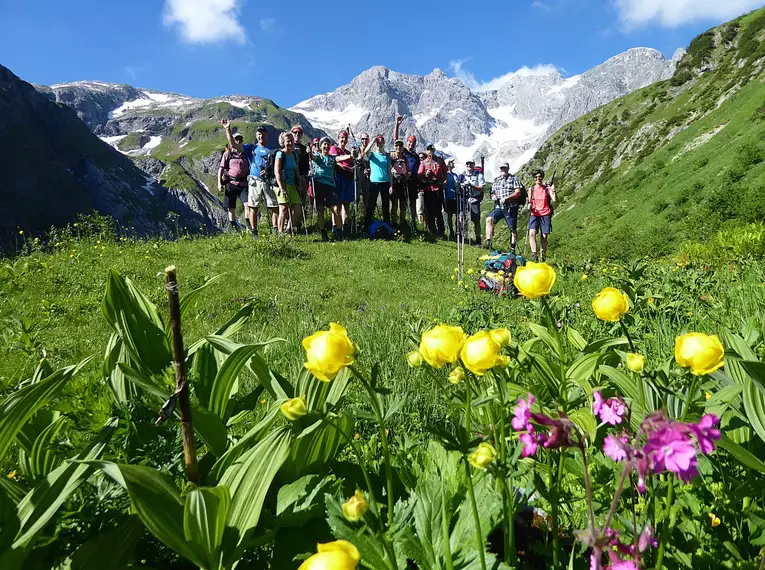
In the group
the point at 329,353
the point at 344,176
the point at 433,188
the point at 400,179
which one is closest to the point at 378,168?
the point at 344,176

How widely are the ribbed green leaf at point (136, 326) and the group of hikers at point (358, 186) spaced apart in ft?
20.6

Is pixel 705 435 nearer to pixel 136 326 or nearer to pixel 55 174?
pixel 136 326

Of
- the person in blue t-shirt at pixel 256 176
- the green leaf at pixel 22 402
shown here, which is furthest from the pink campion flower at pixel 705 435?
the person in blue t-shirt at pixel 256 176

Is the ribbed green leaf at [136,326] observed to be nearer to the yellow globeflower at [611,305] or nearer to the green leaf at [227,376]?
the green leaf at [227,376]

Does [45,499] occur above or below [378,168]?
below

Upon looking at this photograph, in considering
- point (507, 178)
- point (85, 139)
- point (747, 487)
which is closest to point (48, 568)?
point (747, 487)

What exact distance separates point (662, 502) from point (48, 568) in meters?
1.66

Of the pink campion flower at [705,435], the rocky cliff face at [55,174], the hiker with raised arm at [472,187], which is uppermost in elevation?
the rocky cliff face at [55,174]

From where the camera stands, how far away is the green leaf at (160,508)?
1010 mm

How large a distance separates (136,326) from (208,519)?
90 cm

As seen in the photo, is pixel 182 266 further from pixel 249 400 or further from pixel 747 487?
pixel 747 487

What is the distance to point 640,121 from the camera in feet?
174

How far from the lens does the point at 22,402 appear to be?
1170 mm

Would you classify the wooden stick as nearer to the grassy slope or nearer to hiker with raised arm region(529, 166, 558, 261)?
hiker with raised arm region(529, 166, 558, 261)
